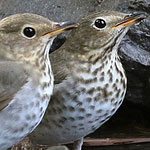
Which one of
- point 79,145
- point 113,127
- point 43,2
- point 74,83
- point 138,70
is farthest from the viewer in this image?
point 113,127

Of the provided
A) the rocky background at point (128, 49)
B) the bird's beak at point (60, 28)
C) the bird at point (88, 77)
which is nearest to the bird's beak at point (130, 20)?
the bird at point (88, 77)

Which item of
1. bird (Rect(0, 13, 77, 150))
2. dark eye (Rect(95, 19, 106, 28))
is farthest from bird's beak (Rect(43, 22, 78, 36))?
dark eye (Rect(95, 19, 106, 28))

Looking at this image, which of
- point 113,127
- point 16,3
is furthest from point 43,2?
point 113,127

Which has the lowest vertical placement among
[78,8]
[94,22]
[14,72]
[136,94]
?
[136,94]

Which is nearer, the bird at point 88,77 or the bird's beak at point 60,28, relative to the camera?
the bird's beak at point 60,28

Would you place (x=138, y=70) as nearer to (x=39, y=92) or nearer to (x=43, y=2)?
(x=43, y=2)

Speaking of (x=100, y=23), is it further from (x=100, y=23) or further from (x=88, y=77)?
(x=88, y=77)

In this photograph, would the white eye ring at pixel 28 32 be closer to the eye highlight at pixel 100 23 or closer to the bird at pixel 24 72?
the bird at pixel 24 72
